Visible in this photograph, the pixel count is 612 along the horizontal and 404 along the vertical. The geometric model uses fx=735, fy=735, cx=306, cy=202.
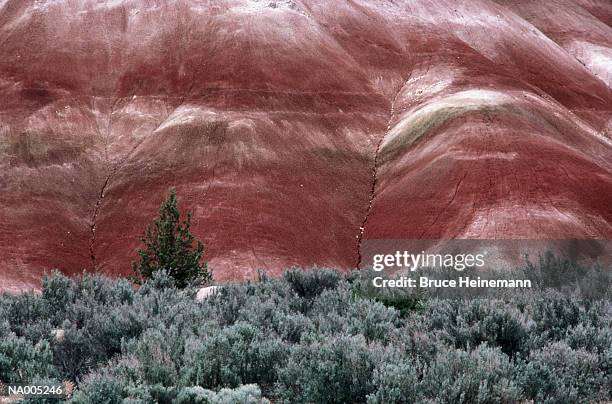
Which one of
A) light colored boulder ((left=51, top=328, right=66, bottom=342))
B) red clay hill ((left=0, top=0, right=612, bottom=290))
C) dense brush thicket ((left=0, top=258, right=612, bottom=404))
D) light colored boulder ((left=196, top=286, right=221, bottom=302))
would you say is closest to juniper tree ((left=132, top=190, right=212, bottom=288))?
light colored boulder ((left=196, top=286, right=221, bottom=302))

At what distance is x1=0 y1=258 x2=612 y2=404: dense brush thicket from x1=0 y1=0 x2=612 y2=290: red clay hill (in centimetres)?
2682

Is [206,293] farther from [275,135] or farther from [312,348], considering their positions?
[275,135]

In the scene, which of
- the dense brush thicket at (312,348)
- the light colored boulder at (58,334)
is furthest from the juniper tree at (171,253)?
the light colored boulder at (58,334)

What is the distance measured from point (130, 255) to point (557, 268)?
31955mm

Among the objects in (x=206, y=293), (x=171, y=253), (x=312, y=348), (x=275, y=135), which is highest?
(x=312, y=348)

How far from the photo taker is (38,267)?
39.7 meters

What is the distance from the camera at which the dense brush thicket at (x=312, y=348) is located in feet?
24.1

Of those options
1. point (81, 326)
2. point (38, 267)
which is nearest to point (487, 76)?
point (38, 267)

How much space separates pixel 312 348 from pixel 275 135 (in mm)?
40284

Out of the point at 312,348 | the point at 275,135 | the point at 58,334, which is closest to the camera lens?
the point at 312,348

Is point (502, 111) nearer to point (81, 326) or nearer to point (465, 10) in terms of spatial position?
point (465, 10)

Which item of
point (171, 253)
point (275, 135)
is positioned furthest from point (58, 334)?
point (275, 135)

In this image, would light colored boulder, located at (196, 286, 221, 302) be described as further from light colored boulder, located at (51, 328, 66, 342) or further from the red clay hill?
the red clay hill

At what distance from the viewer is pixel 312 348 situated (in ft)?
26.6
